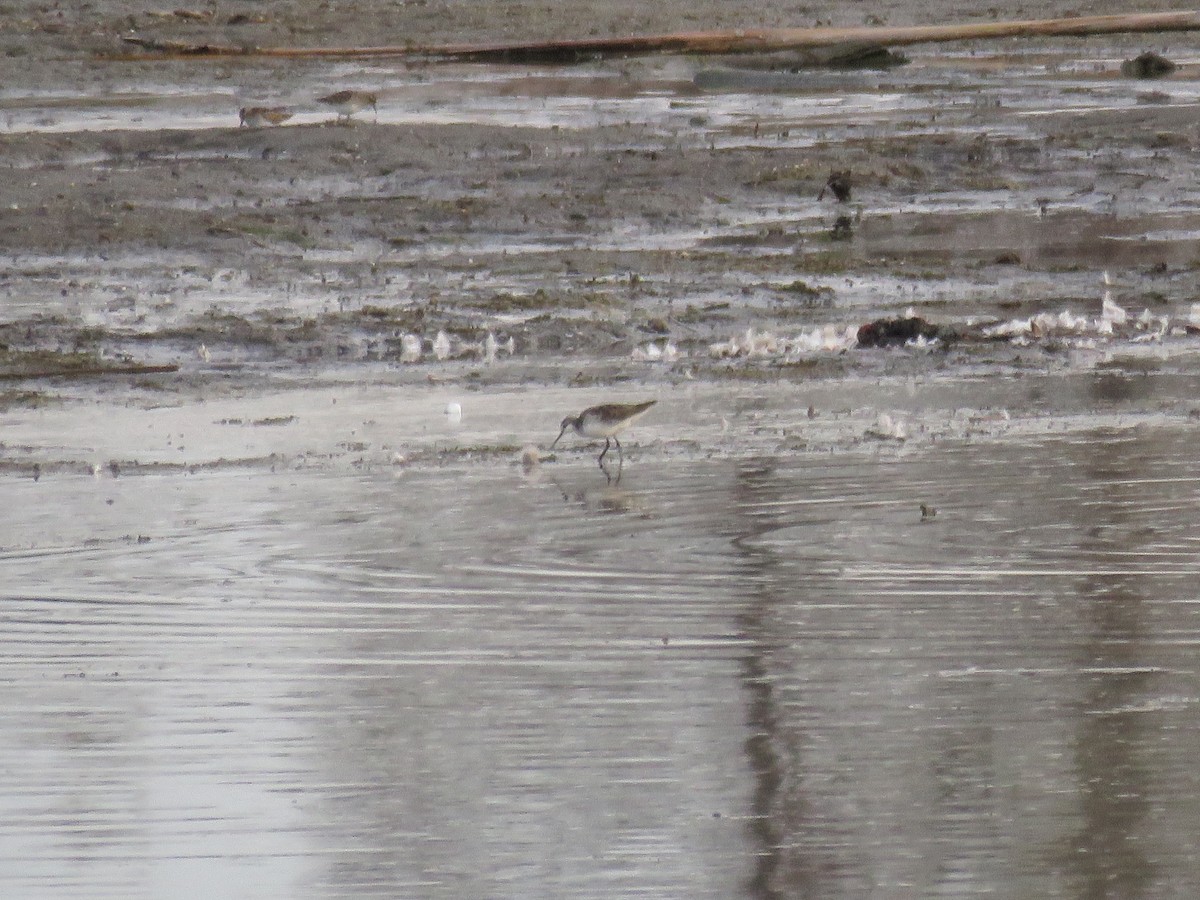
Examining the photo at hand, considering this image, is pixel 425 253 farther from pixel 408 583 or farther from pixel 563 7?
pixel 563 7

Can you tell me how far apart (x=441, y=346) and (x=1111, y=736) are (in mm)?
5290

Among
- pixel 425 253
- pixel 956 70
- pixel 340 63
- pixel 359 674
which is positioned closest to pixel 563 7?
pixel 340 63

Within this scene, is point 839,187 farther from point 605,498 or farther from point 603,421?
point 605,498

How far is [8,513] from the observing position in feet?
23.4

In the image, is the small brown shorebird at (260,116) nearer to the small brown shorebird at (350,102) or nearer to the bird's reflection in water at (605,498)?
the small brown shorebird at (350,102)

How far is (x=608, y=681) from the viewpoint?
524 centimetres

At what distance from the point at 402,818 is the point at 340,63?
19.0 meters

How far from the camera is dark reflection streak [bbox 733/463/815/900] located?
4.14 meters

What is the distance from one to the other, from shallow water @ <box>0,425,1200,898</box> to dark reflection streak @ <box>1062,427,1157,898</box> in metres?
0.01

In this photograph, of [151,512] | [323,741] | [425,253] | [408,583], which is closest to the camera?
[323,741]

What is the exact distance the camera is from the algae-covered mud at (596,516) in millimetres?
4418

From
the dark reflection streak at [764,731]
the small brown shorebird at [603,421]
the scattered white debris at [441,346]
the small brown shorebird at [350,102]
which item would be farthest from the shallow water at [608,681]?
the small brown shorebird at [350,102]

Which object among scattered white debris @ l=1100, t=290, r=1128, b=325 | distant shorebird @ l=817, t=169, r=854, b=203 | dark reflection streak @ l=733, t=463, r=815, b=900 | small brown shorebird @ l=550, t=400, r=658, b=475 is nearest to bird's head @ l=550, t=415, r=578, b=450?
small brown shorebird @ l=550, t=400, r=658, b=475

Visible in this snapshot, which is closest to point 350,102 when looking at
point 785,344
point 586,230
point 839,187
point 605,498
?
point 839,187
